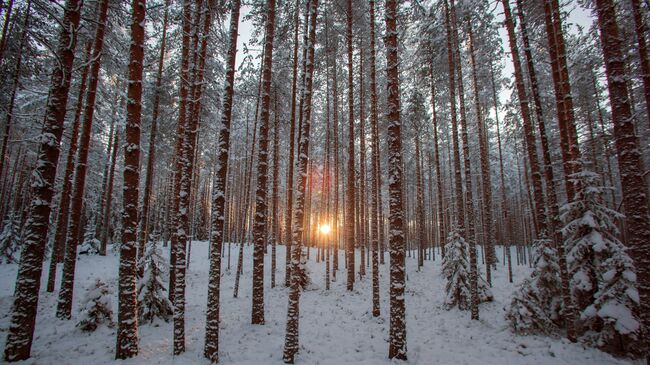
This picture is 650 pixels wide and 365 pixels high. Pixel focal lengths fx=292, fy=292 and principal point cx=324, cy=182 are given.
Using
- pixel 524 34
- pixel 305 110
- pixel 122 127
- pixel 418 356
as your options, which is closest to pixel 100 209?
pixel 122 127


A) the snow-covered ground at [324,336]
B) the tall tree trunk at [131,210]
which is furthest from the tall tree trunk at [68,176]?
the tall tree trunk at [131,210]

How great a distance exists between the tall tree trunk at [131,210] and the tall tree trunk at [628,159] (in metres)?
10.3

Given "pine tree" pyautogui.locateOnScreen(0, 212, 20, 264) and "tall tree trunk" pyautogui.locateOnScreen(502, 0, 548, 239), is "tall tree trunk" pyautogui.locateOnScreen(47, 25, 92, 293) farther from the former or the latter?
"tall tree trunk" pyautogui.locateOnScreen(502, 0, 548, 239)

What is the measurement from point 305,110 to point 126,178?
16.5 feet

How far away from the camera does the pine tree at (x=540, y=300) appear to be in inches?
366

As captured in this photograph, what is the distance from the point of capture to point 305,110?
8797mm

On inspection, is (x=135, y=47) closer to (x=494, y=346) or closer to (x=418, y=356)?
(x=418, y=356)

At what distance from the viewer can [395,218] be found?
7.57 m

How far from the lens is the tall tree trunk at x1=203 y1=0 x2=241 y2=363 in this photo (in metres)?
7.58

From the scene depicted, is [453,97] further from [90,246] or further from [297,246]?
[90,246]

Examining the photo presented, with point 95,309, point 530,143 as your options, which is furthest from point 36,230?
point 530,143

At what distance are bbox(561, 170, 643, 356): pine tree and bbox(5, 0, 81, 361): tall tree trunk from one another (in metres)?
13.8

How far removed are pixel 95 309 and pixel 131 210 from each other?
4.91m

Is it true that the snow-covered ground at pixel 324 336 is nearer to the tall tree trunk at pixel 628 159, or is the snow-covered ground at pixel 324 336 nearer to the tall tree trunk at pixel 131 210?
the tall tree trunk at pixel 131 210
